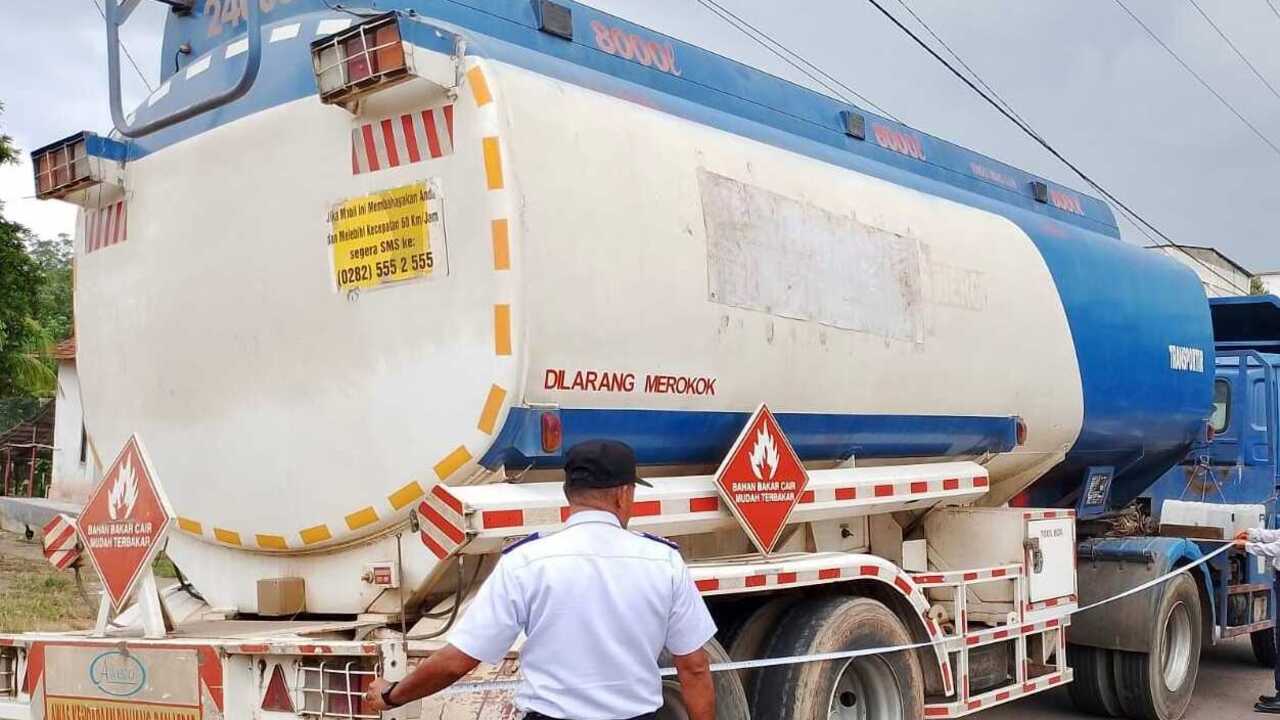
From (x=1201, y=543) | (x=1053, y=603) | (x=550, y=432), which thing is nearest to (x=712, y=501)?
(x=550, y=432)

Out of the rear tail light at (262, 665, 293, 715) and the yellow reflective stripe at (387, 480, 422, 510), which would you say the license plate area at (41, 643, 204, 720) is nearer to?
the rear tail light at (262, 665, 293, 715)

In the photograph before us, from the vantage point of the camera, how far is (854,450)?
6.10m

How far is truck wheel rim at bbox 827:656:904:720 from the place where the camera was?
5.54m

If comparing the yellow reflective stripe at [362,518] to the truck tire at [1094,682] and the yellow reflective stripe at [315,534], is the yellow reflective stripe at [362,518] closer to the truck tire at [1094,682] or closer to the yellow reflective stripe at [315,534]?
the yellow reflective stripe at [315,534]

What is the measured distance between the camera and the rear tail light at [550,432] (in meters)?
4.36

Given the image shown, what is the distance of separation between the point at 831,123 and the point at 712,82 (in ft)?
3.11

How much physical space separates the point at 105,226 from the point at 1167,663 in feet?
23.2

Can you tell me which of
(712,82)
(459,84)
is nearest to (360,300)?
(459,84)

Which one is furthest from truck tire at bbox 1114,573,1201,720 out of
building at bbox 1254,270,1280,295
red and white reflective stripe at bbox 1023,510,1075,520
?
building at bbox 1254,270,1280,295

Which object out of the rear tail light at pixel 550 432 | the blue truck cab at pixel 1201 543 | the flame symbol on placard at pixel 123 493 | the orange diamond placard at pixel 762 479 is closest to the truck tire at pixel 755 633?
the orange diamond placard at pixel 762 479

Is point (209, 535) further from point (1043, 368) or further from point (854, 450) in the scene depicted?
point (1043, 368)

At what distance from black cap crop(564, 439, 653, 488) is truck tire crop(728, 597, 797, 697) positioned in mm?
2202

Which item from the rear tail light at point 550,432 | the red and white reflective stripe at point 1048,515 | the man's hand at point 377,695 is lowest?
the man's hand at point 377,695

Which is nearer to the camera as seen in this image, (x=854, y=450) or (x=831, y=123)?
(x=854, y=450)
